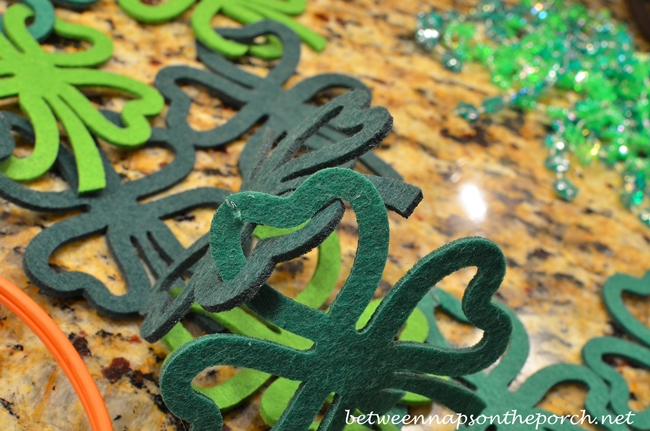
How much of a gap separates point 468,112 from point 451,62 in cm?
11

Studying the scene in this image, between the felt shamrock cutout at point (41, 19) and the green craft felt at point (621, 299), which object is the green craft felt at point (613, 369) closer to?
the green craft felt at point (621, 299)

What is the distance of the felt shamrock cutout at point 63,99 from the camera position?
0.61 meters

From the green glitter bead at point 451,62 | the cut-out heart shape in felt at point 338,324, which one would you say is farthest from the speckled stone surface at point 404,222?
the cut-out heart shape in felt at point 338,324

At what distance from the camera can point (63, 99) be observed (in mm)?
657

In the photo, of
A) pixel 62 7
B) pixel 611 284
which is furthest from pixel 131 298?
pixel 611 284

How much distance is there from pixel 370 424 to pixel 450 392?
73 millimetres

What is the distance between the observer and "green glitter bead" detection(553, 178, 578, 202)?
86cm

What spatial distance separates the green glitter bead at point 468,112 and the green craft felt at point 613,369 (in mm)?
372

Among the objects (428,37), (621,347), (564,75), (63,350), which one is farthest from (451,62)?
(63,350)

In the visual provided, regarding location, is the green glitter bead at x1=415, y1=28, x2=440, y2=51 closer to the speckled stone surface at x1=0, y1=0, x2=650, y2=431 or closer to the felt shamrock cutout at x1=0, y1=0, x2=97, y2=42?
the speckled stone surface at x1=0, y1=0, x2=650, y2=431

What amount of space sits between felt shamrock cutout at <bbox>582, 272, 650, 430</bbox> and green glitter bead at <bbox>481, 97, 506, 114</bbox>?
303mm

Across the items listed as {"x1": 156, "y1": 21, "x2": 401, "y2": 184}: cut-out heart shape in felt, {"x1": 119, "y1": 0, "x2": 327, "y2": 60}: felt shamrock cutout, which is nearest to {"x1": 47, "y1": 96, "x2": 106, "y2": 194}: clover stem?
{"x1": 156, "y1": 21, "x2": 401, "y2": 184}: cut-out heart shape in felt

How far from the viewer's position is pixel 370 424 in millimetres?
522

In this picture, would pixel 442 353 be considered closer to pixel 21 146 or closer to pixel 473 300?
pixel 473 300
